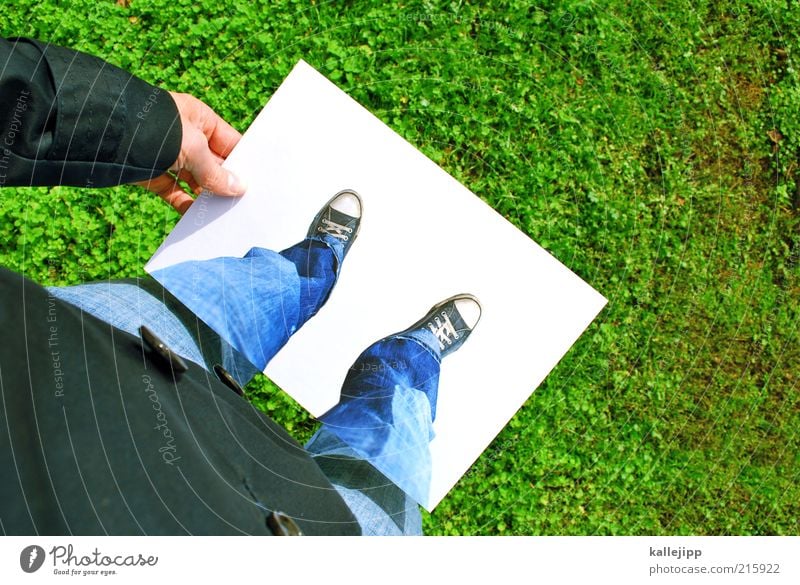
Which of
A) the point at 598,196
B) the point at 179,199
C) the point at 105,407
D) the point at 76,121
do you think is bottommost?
the point at 105,407

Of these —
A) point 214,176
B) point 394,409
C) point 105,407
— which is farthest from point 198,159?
point 394,409

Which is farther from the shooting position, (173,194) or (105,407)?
(173,194)

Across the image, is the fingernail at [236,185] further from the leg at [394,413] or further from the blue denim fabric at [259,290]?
the leg at [394,413]

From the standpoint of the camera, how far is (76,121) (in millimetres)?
997

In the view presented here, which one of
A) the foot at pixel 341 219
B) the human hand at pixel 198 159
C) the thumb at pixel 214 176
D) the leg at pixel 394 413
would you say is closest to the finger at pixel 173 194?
the human hand at pixel 198 159

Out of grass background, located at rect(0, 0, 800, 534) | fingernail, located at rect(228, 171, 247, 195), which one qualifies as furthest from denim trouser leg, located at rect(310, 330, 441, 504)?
fingernail, located at rect(228, 171, 247, 195)

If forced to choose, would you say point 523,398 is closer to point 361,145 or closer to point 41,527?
point 361,145

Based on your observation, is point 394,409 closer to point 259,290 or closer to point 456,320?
point 456,320

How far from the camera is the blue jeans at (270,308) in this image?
1.27 meters

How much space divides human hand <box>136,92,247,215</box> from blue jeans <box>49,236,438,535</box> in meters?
0.16

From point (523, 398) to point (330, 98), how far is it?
0.83 metres

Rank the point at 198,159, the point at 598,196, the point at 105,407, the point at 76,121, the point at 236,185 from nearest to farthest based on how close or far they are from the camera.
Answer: the point at 105,407, the point at 76,121, the point at 198,159, the point at 236,185, the point at 598,196

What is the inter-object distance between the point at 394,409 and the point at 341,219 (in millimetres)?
450

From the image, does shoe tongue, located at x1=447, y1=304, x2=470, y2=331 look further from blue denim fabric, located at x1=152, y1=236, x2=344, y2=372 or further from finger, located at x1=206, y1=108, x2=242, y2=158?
finger, located at x1=206, y1=108, x2=242, y2=158
